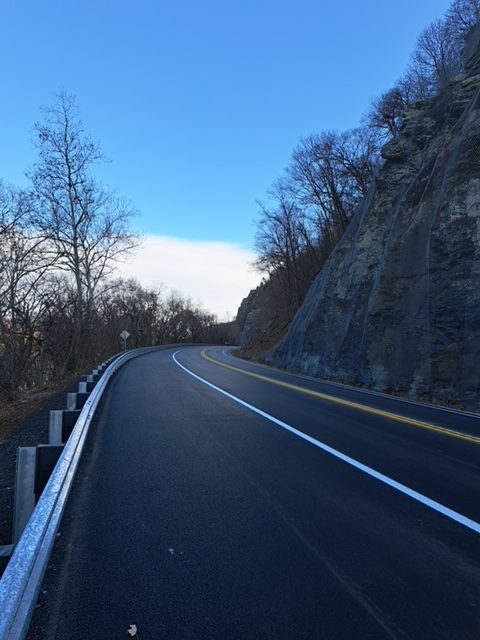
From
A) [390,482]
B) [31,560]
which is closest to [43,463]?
[31,560]

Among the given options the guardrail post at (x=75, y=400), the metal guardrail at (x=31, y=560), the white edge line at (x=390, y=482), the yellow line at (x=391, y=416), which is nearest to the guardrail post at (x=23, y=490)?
the metal guardrail at (x=31, y=560)

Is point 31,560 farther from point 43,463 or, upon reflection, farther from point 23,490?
point 43,463

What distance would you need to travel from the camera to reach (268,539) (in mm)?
4023

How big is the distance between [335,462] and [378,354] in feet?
41.5

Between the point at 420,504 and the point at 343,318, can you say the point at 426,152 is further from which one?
the point at 420,504

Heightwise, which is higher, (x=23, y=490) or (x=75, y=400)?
(x=75, y=400)

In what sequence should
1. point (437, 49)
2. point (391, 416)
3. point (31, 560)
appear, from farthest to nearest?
point (437, 49) → point (391, 416) → point (31, 560)

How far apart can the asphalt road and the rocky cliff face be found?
8079mm

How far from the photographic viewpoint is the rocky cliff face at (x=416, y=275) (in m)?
15.6

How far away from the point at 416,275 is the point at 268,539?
53.0 ft

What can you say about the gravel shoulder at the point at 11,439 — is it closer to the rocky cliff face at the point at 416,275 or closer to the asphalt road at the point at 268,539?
the asphalt road at the point at 268,539

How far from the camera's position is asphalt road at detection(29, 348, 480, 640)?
291cm

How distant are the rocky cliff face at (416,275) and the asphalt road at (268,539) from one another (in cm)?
808

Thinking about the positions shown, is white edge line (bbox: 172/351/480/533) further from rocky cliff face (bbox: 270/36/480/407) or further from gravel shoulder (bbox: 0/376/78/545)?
rocky cliff face (bbox: 270/36/480/407)
